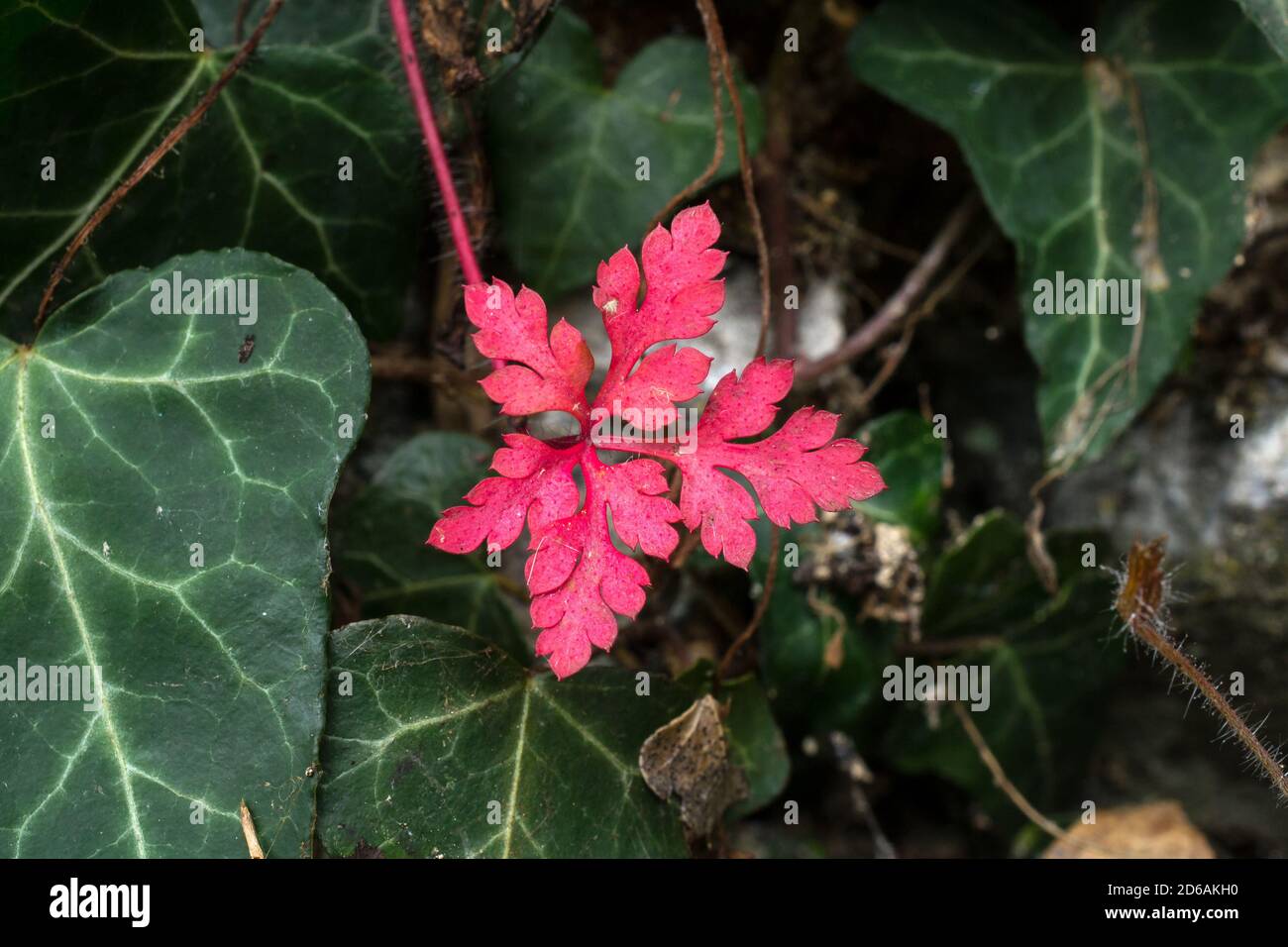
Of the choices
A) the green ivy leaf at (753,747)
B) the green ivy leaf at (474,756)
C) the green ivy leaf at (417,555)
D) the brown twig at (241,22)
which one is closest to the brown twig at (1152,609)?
the green ivy leaf at (753,747)

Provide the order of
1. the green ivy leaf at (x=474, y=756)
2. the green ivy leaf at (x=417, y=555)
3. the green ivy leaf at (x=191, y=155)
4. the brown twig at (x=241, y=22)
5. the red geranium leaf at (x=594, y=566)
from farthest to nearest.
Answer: the green ivy leaf at (x=417, y=555)
the brown twig at (x=241, y=22)
the green ivy leaf at (x=191, y=155)
the green ivy leaf at (x=474, y=756)
the red geranium leaf at (x=594, y=566)

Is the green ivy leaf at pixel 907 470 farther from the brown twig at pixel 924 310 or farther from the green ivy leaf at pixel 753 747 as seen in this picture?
the green ivy leaf at pixel 753 747

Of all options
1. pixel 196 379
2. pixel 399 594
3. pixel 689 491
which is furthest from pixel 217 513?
pixel 689 491

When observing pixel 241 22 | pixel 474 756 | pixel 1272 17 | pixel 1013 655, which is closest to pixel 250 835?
pixel 474 756

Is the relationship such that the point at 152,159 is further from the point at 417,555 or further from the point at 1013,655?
the point at 1013,655
